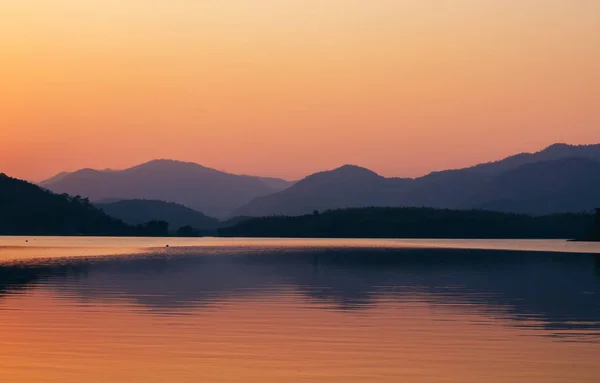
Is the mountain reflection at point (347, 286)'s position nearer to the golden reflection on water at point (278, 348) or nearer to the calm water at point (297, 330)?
the calm water at point (297, 330)

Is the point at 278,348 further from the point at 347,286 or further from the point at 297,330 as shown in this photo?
the point at 347,286

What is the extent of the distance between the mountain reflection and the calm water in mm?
148

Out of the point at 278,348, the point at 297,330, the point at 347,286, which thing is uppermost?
the point at 347,286

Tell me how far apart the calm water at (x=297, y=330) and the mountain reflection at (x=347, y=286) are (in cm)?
15

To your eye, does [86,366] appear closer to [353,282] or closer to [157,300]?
[157,300]

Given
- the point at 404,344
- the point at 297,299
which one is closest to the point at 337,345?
the point at 404,344

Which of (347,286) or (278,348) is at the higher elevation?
(347,286)

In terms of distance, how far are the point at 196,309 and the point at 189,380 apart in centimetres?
2079

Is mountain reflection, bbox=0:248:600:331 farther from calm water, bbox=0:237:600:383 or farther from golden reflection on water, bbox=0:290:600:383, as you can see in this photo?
golden reflection on water, bbox=0:290:600:383

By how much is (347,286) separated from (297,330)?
27.4 m

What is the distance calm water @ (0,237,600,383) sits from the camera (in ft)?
97.2

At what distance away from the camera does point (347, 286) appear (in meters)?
67.0

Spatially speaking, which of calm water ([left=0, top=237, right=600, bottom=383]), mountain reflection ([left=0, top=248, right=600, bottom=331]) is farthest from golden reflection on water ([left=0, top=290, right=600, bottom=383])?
mountain reflection ([left=0, top=248, right=600, bottom=331])

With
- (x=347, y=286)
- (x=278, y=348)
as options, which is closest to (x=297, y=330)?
(x=278, y=348)
